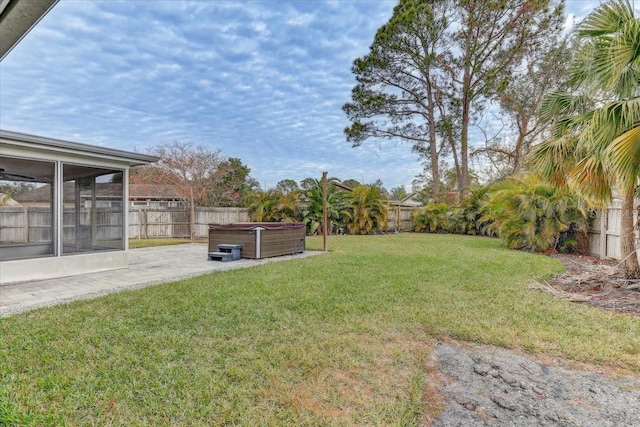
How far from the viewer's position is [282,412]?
193cm

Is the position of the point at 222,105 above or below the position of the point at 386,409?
above

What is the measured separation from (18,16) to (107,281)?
4777mm

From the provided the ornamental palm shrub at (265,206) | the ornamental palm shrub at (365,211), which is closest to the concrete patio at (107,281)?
the ornamental palm shrub at (265,206)

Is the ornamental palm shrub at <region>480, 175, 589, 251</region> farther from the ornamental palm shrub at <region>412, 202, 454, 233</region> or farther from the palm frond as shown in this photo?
the ornamental palm shrub at <region>412, 202, 454, 233</region>

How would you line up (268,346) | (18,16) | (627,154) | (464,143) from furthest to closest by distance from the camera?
(464,143)
(627,154)
(268,346)
(18,16)

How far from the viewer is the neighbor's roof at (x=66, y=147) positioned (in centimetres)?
481

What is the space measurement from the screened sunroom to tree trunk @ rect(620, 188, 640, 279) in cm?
816

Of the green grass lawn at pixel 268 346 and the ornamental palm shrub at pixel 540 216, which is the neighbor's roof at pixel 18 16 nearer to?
the green grass lawn at pixel 268 346

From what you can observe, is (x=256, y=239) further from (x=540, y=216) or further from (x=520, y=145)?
(x=520, y=145)

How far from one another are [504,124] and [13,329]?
20.1 meters

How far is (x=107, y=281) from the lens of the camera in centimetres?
533

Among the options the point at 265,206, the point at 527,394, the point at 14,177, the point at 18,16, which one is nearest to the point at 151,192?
the point at 265,206

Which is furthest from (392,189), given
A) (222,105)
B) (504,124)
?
(222,105)

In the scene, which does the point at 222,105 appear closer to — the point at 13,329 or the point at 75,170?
the point at 75,170
